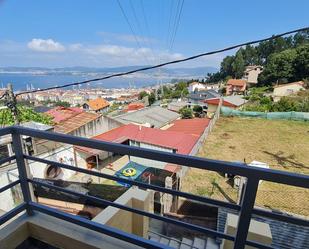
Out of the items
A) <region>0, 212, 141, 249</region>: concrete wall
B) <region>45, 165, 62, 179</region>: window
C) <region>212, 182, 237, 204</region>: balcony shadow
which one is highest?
<region>0, 212, 141, 249</region>: concrete wall

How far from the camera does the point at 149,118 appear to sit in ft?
52.5

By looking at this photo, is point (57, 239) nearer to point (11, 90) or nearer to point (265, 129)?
point (11, 90)

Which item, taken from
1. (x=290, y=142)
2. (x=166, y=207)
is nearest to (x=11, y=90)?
(x=166, y=207)

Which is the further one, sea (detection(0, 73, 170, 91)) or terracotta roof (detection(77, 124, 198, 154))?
sea (detection(0, 73, 170, 91))

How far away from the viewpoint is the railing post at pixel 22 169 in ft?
4.73

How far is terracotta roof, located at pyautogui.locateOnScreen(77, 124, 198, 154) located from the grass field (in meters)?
1.00

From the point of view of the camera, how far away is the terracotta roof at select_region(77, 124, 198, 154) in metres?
9.68

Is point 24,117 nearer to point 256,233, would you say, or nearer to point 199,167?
point 256,233

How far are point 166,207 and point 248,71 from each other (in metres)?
46.6

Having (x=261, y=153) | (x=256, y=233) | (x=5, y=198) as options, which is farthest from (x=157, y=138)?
(x=256, y=233)

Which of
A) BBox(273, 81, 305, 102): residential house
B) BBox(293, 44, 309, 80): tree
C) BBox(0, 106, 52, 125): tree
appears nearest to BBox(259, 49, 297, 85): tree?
BBox(293, 44, 309, 80): tree

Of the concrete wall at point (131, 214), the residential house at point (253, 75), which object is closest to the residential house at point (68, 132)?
the concrete wall at point (131, 214)

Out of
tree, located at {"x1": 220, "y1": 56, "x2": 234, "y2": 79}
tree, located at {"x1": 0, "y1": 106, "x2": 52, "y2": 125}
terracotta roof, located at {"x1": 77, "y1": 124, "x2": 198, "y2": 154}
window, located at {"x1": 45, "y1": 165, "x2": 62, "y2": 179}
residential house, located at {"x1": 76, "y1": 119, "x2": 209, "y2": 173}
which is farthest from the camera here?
tree, located at {"x1": 220, "y1": 56, "x2": 234, "y2": 79}

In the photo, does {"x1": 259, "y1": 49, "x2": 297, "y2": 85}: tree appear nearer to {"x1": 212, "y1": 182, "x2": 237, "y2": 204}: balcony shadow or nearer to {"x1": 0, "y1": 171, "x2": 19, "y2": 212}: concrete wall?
{"x1": 212, "y1": 182, "x2": 237, "y2": 204}: balcony shadow
